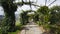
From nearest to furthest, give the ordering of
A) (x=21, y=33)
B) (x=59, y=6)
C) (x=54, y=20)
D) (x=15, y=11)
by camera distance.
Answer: (x=21, y=33) < (x=15, y=11) < (x=54, y=20) < (x=59, y=6)

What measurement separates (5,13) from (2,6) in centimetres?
96

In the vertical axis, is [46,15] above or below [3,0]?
below

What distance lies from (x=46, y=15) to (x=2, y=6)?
17.7ft

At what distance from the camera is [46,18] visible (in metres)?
18.0

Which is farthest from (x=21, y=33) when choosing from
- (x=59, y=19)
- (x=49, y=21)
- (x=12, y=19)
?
(x=59, y=19)

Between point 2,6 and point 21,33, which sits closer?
point 21,33

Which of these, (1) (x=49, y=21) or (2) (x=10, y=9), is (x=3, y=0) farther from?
(1) (x=49, y=21)

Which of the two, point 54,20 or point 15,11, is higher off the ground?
point 15,11

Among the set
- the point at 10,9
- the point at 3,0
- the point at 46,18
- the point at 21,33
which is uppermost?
the point at 3,0

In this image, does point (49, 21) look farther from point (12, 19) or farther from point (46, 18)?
point (12, 19)

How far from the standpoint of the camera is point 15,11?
18344 mm

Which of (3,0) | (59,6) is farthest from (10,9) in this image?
(59,6)

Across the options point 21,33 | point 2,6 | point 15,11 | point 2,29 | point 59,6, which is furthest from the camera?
point 59,6

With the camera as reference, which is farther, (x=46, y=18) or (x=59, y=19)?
(x=59, y=19)
